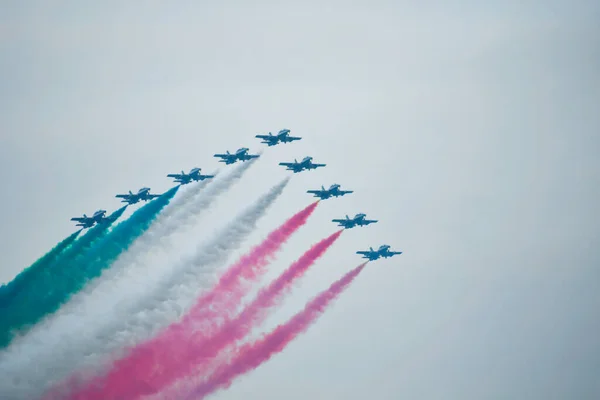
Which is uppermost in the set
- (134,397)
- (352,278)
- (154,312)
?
(352,278)

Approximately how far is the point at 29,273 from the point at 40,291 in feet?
8.07

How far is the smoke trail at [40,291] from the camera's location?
428 ft

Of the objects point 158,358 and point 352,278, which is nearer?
point 158,358

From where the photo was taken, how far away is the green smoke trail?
430 ft

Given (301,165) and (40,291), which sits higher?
(301,165)

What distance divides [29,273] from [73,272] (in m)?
3.87

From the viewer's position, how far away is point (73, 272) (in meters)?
135

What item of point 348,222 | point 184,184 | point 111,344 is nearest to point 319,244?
point 348,222

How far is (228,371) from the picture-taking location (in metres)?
134

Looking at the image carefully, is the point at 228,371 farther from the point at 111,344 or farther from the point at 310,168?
the point at 310,168

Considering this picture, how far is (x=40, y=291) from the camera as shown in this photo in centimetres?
13300

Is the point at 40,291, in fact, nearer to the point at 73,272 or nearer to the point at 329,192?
the point at 73,272

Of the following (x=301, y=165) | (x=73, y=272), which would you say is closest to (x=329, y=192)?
(x=301, y=165)

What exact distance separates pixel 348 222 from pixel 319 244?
11.2 feet
